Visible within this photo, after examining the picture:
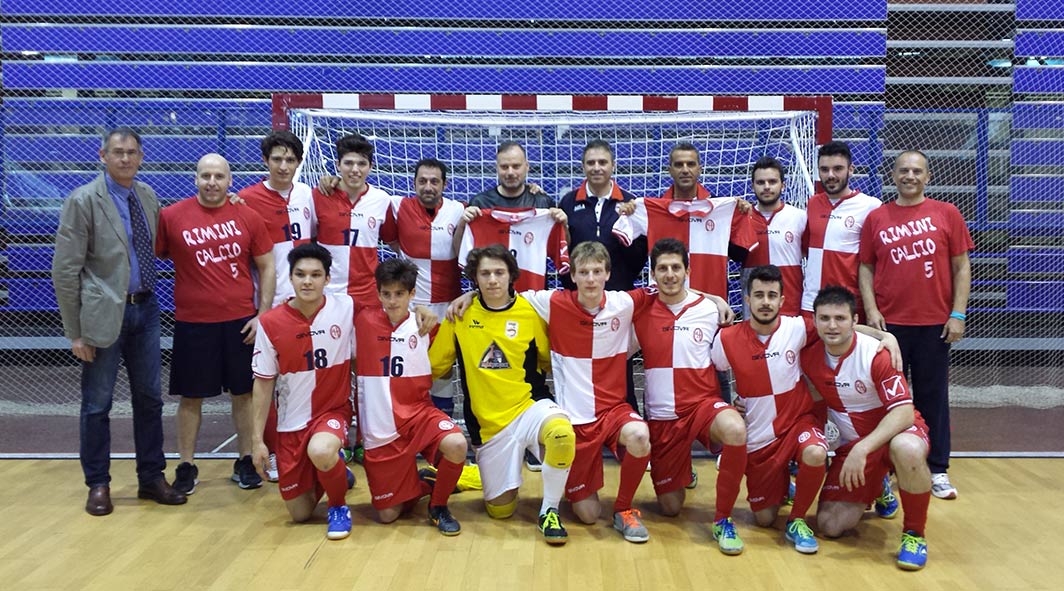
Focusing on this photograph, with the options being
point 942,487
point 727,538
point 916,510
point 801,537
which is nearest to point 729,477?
point 727,538

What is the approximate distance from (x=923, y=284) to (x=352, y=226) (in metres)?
2.98

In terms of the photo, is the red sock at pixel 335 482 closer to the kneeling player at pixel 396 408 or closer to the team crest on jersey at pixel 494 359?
the kneeling player at pixel 396 408

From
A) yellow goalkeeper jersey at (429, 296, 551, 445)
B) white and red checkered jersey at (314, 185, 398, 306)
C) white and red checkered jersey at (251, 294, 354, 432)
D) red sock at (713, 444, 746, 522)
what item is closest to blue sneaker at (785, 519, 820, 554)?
red sock at (713, 444, 746, 522)

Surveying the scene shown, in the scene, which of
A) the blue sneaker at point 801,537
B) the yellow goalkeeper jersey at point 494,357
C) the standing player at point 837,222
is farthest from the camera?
the standing player at point 837,222

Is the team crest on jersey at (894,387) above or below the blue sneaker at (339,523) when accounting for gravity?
above

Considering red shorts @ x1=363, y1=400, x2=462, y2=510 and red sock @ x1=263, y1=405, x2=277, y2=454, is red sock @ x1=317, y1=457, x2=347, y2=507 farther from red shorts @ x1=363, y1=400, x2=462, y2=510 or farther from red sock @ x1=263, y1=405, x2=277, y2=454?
red sock @ x1=263, y1=405, x2=277, y2=454

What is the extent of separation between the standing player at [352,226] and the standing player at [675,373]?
1604 millimetres

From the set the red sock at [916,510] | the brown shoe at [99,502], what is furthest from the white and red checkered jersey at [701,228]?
the brown shoe at [99,502]

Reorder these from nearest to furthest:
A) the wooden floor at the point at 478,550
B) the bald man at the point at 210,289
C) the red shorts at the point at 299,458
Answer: the wooden floor at the point at 478,550 < the red shorts at the point at 299,458 < the bald man at the point at 210,289

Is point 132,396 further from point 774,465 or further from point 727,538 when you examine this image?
point 774,465

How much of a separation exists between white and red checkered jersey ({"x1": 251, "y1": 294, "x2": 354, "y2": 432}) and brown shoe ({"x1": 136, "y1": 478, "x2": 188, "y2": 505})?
0.75m

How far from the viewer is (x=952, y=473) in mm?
4461

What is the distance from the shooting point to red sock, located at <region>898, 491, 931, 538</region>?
328 centimetres

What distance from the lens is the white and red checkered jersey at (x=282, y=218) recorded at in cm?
440
